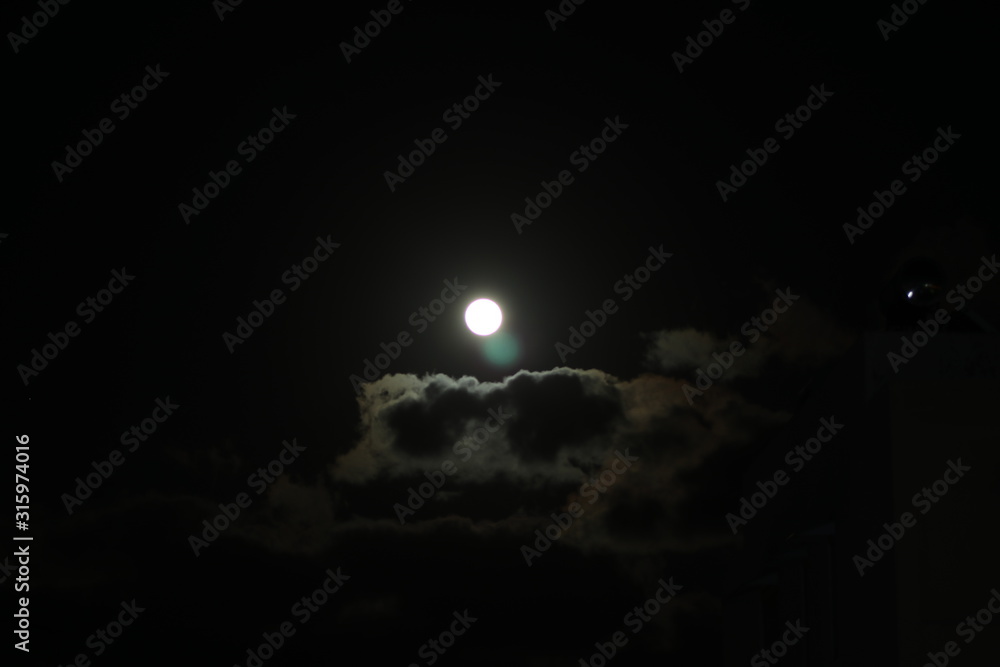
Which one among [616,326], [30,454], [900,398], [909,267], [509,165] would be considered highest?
[509,165]

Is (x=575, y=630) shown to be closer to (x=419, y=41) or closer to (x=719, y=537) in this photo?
(x=719, y=537)

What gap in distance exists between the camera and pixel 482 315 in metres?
26.3

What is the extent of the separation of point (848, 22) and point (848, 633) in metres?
14.8

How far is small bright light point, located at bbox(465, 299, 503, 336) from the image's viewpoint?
26.2 metres

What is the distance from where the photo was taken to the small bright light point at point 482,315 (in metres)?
26.2

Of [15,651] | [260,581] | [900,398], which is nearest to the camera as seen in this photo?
[900,398]

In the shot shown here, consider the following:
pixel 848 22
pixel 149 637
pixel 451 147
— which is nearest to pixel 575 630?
pixel 149 637

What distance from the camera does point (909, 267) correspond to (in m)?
13.2

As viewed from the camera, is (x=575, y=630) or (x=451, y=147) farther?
(x=575, y=630)

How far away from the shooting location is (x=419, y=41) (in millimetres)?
25328

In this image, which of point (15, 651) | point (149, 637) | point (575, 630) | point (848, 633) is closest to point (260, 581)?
point (149, 637)

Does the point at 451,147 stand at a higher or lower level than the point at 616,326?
higher

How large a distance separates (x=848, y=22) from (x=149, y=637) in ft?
85.9

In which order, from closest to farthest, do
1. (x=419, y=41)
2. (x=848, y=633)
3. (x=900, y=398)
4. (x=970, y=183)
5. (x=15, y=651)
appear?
(x=900, y=398)
(x=848, y=633)
(x=970, y=183)
(x=419, y=41)
(x=15, y=651)
